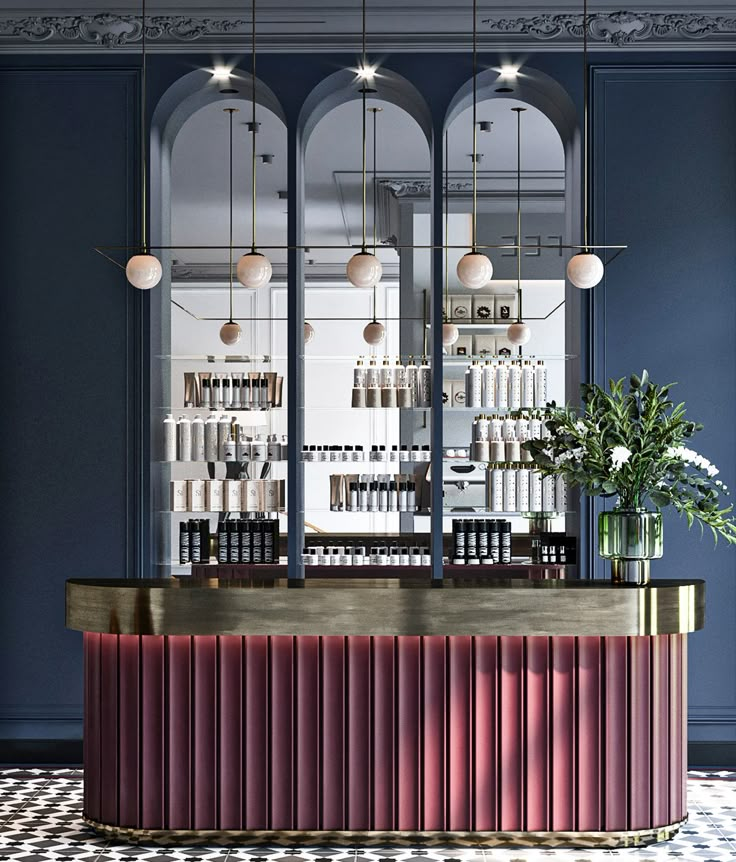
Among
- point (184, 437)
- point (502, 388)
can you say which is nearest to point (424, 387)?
point (502, 388)

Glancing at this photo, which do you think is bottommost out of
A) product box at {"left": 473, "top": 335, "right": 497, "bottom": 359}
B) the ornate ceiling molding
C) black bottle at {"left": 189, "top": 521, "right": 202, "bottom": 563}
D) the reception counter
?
the reception counter

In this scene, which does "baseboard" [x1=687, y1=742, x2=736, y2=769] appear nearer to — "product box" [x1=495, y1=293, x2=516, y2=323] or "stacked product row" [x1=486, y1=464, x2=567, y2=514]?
"stacked product row" [x1=486, y1=464, x2=567, y2=514]

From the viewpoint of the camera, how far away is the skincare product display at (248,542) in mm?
Result: 6008

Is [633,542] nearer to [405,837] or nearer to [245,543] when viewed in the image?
[405,837]

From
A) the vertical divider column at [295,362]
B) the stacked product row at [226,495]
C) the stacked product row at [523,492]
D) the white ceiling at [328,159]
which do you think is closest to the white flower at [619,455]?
the stacked product row at [523,492]

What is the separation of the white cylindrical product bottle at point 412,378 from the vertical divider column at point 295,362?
2.21ft

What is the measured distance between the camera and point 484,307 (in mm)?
9133

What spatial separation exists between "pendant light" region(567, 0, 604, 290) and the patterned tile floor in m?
2.43

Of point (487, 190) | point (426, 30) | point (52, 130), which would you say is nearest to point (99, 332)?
point (52, 130)

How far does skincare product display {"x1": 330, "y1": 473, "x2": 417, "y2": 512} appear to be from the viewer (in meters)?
5.98

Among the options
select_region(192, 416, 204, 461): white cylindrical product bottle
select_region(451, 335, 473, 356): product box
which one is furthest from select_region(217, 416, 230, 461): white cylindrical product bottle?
select_region(451, 335, 473, 356): product box

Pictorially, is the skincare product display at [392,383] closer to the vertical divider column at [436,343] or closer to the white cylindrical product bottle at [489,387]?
the vertical divider column at [436,343]

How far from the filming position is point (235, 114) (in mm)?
7551

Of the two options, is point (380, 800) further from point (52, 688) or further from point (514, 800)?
point (52, 688)
